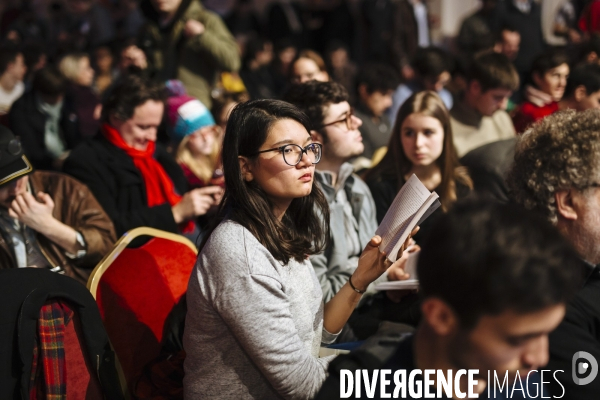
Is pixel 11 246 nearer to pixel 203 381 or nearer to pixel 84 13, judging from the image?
pixel 203 381

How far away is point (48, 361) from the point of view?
2.15m

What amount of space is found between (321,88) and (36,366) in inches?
74.9

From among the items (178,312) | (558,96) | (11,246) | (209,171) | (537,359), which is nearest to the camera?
(537,359)

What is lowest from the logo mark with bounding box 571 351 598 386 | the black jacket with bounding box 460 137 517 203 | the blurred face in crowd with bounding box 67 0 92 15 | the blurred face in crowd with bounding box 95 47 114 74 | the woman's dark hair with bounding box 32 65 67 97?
the logo mark with bounding box 571 351 598 386

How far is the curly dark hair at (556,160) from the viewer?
2.10 metres

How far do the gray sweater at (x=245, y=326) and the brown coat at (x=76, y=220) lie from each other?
1.20 meters

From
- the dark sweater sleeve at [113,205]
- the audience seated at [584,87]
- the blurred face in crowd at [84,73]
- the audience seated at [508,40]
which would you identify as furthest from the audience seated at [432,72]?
the dark sweater sleeve at [113,205]

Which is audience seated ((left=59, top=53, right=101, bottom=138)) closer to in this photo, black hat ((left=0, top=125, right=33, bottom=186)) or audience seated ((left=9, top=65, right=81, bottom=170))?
audience seated ((left=9, top=65, right=81, bottom=170))

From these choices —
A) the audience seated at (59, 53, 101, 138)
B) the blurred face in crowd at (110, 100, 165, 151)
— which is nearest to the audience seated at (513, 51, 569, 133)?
the blurred face in crowd at (110, 100, 165, 151)

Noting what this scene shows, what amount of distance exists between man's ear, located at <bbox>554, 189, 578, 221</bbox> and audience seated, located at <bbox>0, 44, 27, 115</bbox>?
20.4 ft

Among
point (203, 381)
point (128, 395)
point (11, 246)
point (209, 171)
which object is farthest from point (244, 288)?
point (209, 171)

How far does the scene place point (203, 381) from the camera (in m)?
2.09

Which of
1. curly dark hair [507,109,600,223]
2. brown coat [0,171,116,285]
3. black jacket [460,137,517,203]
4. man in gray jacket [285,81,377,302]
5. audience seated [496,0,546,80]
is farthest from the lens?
audience seated [496,0,546,80]

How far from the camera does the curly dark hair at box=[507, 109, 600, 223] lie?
210cm
